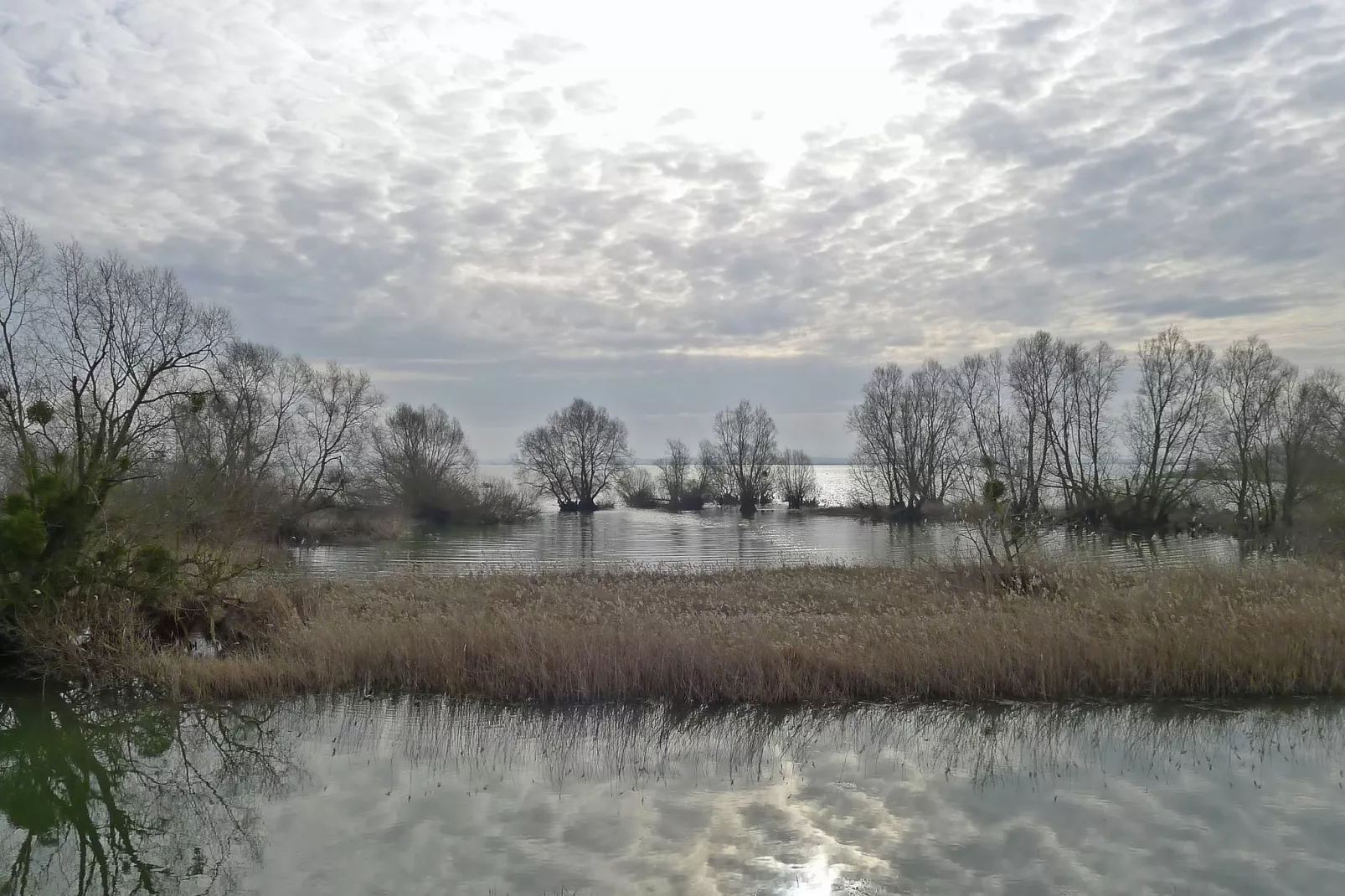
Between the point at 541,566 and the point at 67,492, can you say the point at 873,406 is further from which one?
the point at 67,492

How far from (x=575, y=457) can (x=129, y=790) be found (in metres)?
66.8

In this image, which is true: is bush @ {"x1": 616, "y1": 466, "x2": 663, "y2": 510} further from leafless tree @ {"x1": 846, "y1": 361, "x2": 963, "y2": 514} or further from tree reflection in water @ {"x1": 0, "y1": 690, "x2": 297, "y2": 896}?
tree reflection in water @ {"x1": 0, "y1": 690, "x2": 297, "y2": 896}

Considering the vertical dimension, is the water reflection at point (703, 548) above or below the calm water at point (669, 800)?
above

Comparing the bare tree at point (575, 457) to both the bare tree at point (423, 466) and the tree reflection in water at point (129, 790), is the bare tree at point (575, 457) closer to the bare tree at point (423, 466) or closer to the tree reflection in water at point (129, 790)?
the bare tree at point (423, 466)

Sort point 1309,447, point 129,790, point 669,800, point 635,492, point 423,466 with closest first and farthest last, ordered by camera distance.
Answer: point 669,800, point 129,790, point 1309,447, point 423,466, point 635,492

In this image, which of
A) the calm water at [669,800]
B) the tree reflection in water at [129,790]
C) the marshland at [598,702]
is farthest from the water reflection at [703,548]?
the tree reflection in water at [129,790]

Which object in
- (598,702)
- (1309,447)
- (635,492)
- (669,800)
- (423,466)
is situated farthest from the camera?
(635,492)

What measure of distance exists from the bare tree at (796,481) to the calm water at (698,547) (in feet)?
44.4

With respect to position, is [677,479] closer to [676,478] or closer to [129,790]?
[676,478]

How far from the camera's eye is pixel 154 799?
8734 mm

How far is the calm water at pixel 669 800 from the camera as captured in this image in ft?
21.8

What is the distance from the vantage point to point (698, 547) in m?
39.3

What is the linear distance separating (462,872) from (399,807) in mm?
1743

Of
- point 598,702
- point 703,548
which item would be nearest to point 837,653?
point 598,702
